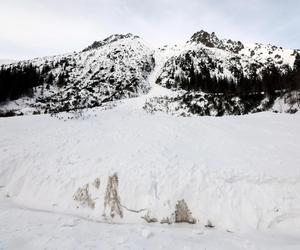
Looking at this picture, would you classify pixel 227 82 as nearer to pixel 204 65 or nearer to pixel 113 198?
pixel 204 65

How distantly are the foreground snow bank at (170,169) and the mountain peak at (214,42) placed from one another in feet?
344

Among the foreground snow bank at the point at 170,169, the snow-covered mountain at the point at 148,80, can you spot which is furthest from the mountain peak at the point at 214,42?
the foreground snow bank at the point at 170,169

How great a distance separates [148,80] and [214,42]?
7158cm

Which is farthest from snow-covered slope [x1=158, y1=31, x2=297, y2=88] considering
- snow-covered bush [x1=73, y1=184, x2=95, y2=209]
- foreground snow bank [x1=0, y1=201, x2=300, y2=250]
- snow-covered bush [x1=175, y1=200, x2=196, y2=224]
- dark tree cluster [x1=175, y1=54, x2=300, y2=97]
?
foreground snow bank [x1=0, y1=201, x2=300, y2=250]

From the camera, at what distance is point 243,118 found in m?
14.5

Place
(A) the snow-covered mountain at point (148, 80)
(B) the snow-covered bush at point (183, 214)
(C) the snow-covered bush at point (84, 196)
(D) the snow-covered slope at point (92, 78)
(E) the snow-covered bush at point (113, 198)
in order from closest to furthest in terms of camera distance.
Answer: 1. (B) the snow-covered bush at point (183, 214)
2. (E) the snow-covered bush at point (113, 198)
3. (C) the snow-covered bush at point (84, 196)
4. (A) the snow-covered mountain at point (148, 80)
5. (D) the snow-covered slope at point (92, 78)

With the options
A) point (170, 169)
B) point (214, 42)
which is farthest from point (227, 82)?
point (214, 42)

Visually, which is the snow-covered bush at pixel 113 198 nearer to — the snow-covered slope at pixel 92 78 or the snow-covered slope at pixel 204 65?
the snow-covered slope at pixel 92 78

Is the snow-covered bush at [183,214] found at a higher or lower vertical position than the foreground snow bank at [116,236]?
higher

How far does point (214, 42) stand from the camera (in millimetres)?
123500

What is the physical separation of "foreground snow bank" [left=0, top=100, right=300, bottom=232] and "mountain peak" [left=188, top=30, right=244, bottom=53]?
104934mm

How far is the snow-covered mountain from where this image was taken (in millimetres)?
38156

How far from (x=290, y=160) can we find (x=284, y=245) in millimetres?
3765

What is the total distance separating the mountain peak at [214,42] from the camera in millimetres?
115500
